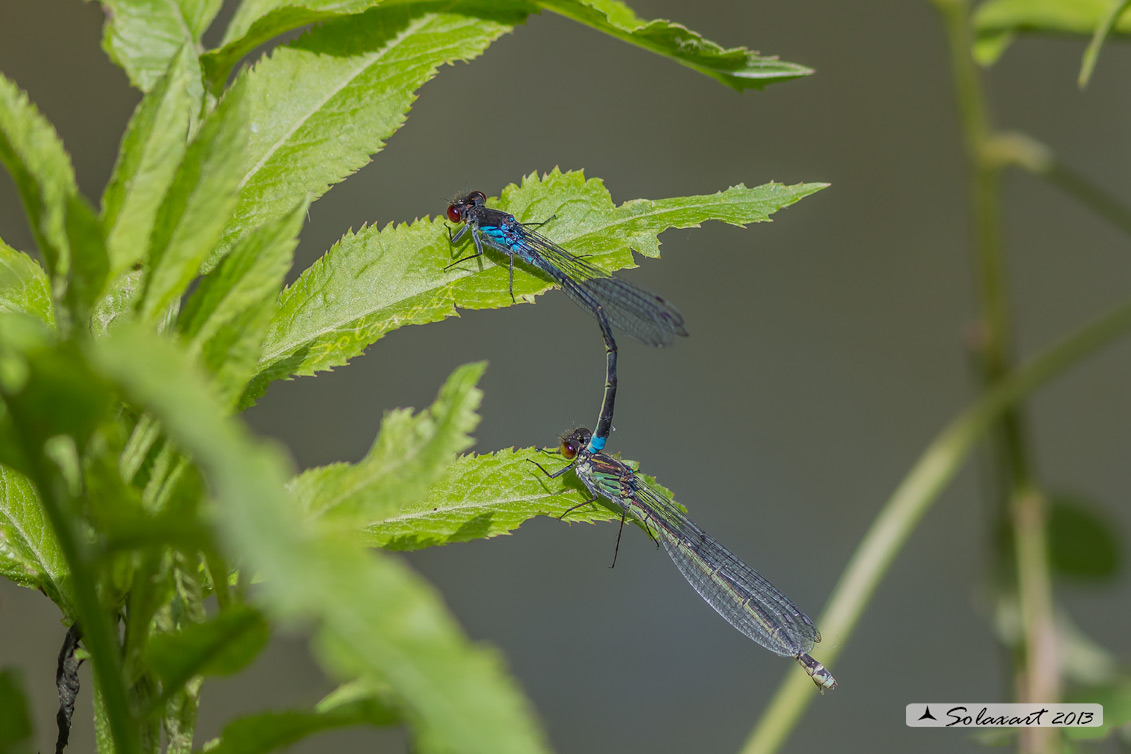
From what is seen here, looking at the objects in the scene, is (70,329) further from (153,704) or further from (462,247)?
(462,247)

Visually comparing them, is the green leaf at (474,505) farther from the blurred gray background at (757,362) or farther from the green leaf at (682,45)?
the blurred gray background at (757,362)

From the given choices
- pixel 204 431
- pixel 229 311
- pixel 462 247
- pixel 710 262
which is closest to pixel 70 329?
pixel 229 311

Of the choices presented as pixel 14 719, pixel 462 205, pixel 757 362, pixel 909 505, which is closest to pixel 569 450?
pixel 462 205

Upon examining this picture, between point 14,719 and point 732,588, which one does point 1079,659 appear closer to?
point 732,588

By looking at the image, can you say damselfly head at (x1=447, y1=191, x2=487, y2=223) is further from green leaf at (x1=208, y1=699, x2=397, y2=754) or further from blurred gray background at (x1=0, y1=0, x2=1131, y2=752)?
blurred gray background at (x1=0, y1=0, x2=1131, y2=752)

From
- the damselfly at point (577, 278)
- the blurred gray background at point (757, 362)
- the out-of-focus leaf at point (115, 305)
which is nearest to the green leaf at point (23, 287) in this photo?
the out-of-focus leaf at point (115, 305)
